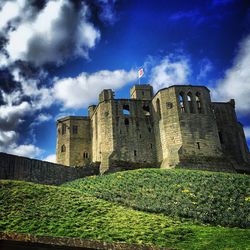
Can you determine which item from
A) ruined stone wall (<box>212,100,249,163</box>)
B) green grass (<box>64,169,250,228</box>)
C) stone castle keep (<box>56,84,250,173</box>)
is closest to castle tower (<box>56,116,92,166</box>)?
stone castle keep (<box>56,84,250,173</box>)

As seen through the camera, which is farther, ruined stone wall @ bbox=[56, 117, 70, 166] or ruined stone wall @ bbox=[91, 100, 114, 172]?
ruined stone wall @ bbox=[56, 117, 70, 166]

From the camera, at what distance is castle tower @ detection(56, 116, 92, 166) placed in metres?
53.2

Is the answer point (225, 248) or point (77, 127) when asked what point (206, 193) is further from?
point (77, 127)

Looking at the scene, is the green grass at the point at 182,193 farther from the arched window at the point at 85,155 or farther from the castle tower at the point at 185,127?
the arched window at the point at 85,155

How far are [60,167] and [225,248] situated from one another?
24.4 metres

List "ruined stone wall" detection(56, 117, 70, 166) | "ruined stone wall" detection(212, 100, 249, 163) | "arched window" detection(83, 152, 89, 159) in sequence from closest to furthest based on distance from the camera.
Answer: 1. "ruined stone wall" detection(212, 100, 249, 163)
2. "ruined stone wall" detection(56, 117, 70, 166)
3. "arched window" detection(83, 152, 89, 159)

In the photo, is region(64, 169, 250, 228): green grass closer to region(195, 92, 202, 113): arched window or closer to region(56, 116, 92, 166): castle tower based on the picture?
region(195, 92, 202, 113): arched window

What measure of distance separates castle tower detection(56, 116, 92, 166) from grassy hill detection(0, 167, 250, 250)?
22.2 meters

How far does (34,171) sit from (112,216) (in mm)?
15112

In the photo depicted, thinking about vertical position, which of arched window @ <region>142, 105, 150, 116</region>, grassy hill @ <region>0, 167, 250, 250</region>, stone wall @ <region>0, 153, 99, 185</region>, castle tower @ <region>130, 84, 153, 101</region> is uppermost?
castle tower @ <region>130, 84, 153, 101</region>

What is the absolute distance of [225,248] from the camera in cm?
1620

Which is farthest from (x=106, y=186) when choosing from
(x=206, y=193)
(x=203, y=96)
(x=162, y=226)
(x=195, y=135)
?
(x=203, y=96)

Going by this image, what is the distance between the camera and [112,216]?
21422 millimetres

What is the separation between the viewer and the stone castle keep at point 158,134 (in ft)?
144
